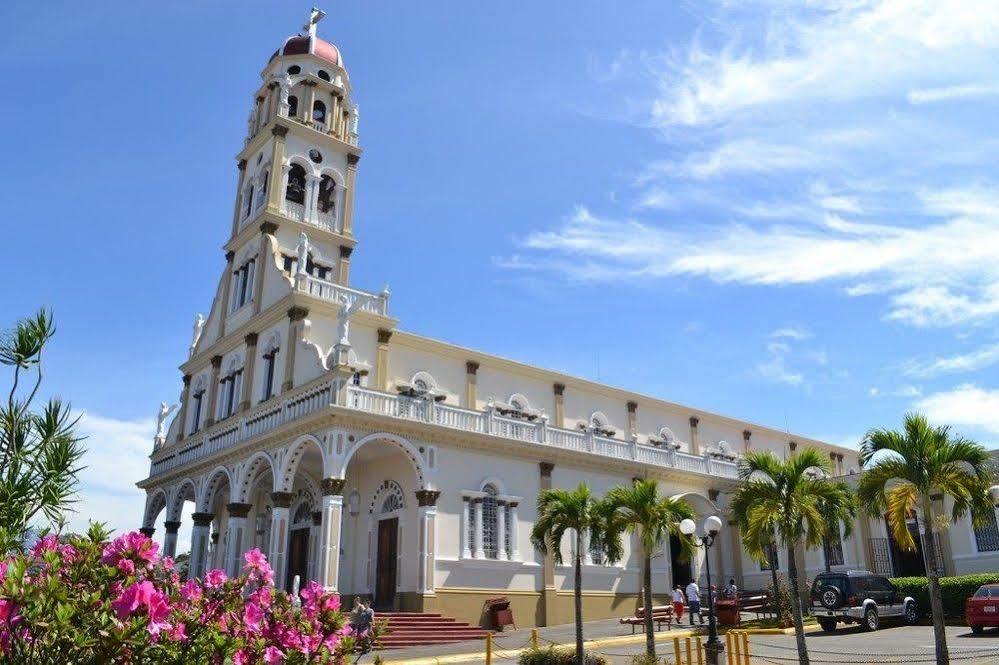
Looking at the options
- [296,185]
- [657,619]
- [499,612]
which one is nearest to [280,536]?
[499,612]

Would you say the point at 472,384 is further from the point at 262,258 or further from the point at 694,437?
the point at 694,437

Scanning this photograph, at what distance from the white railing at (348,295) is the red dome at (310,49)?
12174mm

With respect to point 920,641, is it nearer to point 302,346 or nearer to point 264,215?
point 302,346

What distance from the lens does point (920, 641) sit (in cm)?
1962

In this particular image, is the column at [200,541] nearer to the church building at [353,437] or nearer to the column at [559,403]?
the church building at [353,437]

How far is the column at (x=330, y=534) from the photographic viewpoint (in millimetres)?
22750

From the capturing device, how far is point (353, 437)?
79.2ft

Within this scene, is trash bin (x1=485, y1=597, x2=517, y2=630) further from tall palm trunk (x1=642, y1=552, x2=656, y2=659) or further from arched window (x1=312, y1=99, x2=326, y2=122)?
arched window (x1=312, y1=99, x2=326, y2=122)

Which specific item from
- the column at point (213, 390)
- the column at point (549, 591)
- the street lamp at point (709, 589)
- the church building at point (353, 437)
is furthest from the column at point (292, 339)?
the street lamp at point (709, 589)

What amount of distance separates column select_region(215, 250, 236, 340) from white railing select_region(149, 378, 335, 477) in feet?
14.6

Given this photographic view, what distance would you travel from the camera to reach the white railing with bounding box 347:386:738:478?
2503cm

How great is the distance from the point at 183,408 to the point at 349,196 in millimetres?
11673

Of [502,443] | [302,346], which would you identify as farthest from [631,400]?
[302,346]

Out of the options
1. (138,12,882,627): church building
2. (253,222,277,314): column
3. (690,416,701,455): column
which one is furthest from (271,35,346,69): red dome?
(690,416,701,455): column
